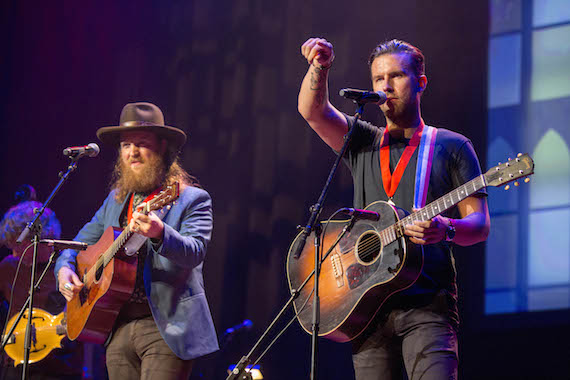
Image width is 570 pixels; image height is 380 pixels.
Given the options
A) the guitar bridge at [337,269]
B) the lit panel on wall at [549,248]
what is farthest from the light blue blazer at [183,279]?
the lit panel on wall at [549,248]

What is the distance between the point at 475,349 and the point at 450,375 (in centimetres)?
239

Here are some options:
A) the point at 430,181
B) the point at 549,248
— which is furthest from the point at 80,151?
the point at 549,248

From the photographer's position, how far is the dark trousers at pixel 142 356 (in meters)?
3.30

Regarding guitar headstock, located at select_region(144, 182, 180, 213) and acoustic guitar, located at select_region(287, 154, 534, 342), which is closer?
acoustic guitar, located at select_region(287, 154, 534, 342)

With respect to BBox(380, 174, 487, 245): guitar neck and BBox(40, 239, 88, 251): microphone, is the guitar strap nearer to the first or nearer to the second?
BBox(380, 174, 487, 245): guitar neck

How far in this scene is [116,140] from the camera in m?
4.37

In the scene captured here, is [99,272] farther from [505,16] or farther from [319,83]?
[505,16]

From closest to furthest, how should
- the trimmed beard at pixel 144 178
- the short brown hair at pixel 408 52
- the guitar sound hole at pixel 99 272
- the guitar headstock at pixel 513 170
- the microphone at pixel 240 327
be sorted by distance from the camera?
the guitar headstock at pixel 513 170
the short brown hair at pixel 408 52
the guitar sound hole at pixel 99 272
the trimmed beard at pixel 144 178
the microphone at pixel 240 327

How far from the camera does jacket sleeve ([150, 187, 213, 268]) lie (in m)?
3.27

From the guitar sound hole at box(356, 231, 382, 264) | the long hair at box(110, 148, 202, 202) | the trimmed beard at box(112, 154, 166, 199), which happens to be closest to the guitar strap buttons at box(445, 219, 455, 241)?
the guitar sound hole at box(356, 231, 382, 264)

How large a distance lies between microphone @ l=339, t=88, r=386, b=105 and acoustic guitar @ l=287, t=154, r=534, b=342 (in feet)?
1.54

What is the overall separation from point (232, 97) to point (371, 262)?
412 cm

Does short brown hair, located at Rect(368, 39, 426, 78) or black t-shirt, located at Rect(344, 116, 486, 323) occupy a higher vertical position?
short brown hair, located at Rect(368, 39, 426, 78)

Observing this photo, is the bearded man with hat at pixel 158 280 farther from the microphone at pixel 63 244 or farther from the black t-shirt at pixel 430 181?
the black t-shirt at pixel 430 181
